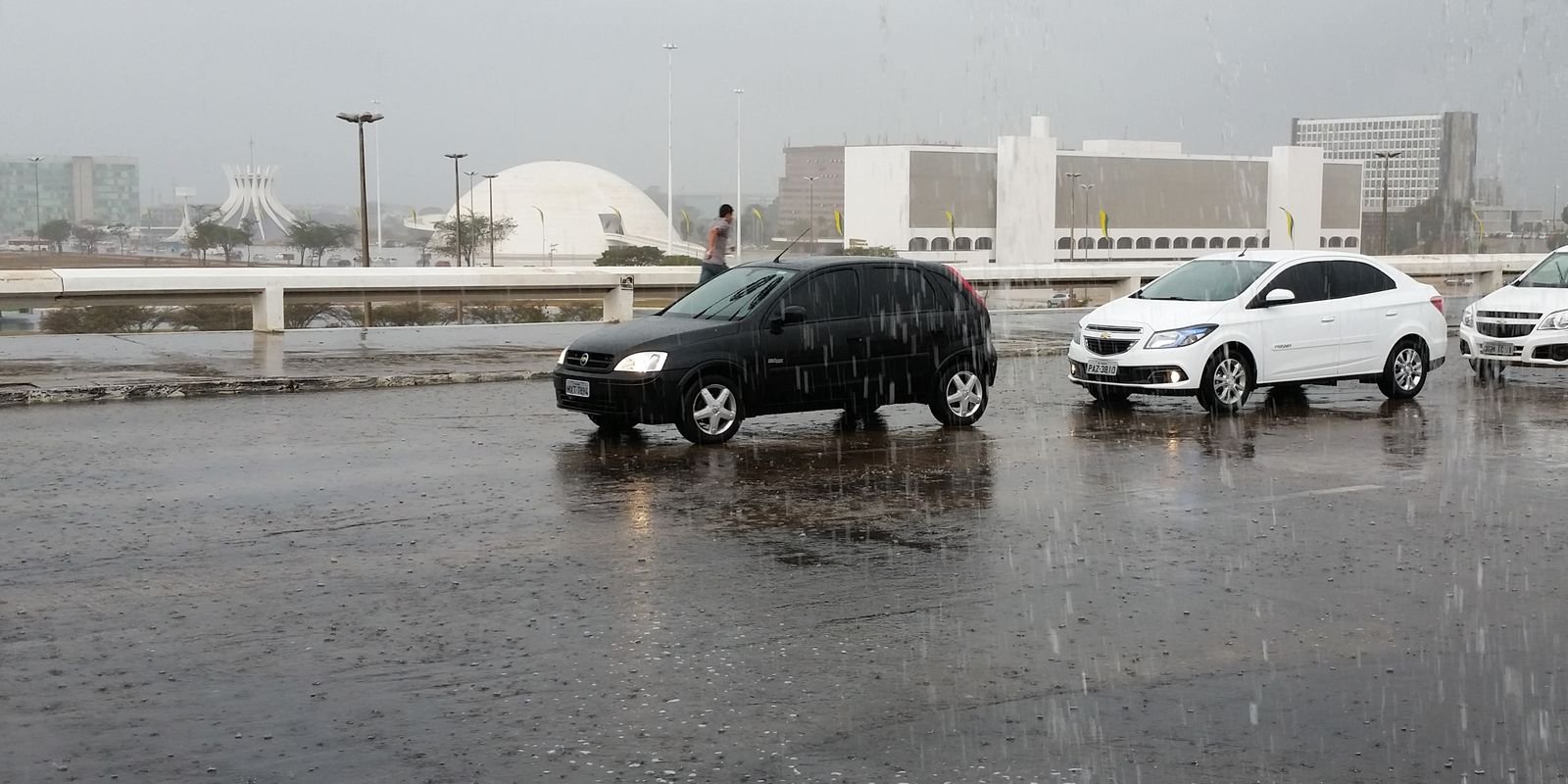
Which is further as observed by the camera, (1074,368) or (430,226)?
(430,226)

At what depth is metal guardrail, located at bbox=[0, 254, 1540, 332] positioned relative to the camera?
66.2ft

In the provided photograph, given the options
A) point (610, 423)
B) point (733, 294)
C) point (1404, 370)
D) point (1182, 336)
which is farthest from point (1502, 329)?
point (610, 423)

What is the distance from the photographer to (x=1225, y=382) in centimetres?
1518

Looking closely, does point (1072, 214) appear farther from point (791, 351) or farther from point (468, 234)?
point (791, 351)

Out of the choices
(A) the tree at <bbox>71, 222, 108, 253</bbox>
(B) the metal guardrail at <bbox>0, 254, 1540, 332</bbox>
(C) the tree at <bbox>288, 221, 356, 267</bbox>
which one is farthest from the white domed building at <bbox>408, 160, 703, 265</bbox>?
(B) the metal guardrail at <bbox>0, 254, 1540, 332</bbox>

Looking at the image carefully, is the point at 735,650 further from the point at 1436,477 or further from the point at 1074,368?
the point at 1074,368

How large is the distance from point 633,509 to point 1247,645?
170 inches

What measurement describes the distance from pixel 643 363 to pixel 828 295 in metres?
1.85

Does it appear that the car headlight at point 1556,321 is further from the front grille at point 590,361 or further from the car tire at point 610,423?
the front grille at point 590,361

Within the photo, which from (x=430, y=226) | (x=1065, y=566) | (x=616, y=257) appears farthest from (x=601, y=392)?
(x=430, y=226)

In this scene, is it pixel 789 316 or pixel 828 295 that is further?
pixel 828 295

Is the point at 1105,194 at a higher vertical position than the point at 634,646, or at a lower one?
higher

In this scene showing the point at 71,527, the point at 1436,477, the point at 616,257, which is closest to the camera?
the point at 71,527

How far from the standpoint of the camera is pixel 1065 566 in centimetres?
812
